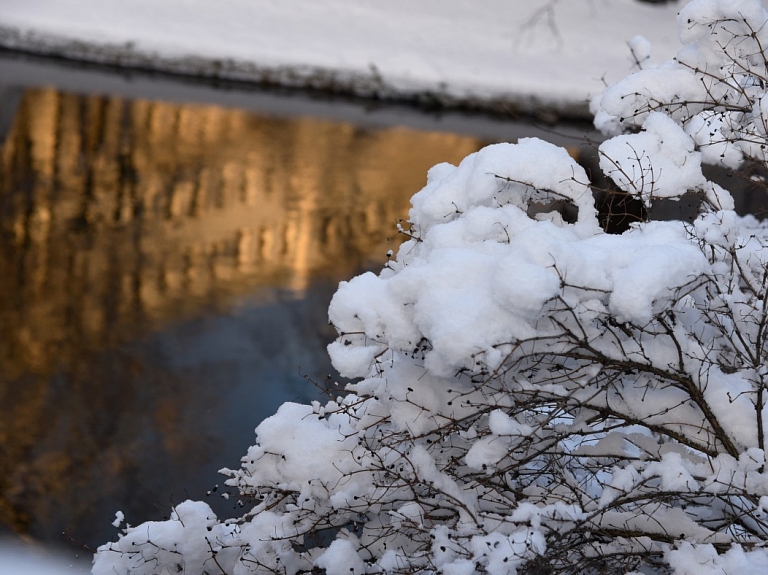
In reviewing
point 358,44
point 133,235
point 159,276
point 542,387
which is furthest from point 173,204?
point 542,387

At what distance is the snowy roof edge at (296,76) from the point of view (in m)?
16.6

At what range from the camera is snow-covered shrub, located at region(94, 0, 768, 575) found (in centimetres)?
343

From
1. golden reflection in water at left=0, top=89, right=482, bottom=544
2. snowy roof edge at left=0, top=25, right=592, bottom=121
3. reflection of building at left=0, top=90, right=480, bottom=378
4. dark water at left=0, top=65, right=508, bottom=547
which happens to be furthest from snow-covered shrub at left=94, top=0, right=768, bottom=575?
snowy roof edge at left=0, top=25, right=592, bottom=121

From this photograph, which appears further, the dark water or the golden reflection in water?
the golden reflection in water

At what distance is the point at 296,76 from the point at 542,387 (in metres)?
14.0

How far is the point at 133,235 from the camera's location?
10.8 m

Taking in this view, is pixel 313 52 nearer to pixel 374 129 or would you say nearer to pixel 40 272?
pixel 374 129

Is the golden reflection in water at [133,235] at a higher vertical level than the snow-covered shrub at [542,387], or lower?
lower

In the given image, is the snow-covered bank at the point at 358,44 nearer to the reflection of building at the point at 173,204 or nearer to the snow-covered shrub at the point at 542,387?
the reflection of building at the point at 173,204

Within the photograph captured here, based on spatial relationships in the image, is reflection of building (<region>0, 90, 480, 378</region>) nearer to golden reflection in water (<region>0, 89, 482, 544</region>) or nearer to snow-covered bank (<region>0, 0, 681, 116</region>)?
golden reflection in water (<region>0, 89, 482, 544</region>)

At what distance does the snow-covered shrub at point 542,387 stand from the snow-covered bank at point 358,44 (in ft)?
38.3

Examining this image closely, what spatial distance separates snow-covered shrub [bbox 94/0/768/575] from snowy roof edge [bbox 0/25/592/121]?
12.4 metres

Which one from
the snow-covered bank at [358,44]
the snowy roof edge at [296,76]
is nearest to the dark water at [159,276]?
the snowy roof edge at [296,76]

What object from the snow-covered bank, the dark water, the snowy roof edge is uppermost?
the snow-covered bank
